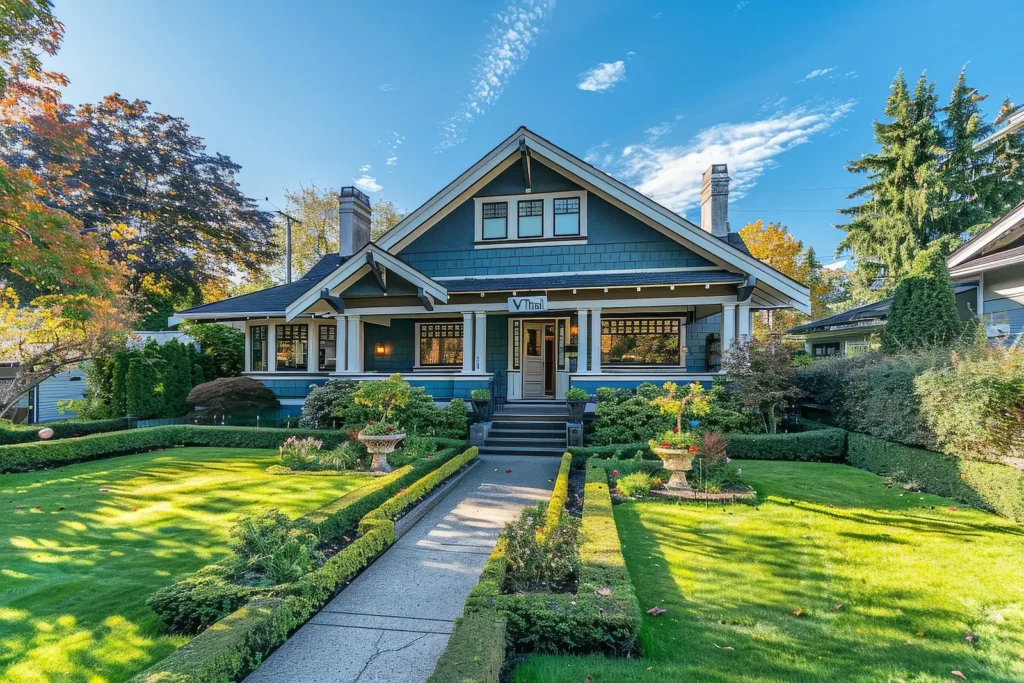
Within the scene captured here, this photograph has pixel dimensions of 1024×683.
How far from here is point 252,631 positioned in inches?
121

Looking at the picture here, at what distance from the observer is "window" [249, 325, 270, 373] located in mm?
15867

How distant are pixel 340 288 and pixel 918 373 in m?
13.4

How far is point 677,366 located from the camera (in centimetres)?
1316

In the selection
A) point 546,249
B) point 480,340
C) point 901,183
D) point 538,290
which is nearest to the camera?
point 538,290

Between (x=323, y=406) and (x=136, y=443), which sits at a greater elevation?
(x=323, y=406)

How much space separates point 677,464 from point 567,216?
27.5 feet

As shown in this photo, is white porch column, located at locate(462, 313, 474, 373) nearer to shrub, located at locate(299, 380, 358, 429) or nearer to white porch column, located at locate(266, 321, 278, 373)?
shrub, located at locate(299, 380, 358, 429)

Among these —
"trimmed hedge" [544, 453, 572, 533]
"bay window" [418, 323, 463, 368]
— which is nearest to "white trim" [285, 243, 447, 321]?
"bay window" [418, 323, 463, 368]

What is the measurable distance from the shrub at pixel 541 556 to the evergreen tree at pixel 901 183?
92.9 ft

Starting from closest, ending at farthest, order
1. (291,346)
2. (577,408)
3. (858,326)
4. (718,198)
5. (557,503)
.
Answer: (557,503), (577,408), (718,198), (291,346), (858,326)

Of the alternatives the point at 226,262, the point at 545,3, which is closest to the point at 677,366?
the point at 545,3

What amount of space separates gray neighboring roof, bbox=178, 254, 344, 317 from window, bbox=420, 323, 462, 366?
12.4 ft

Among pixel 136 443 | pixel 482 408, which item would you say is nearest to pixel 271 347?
pixel 136 443

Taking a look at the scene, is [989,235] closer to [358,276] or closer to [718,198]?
[718,198]
